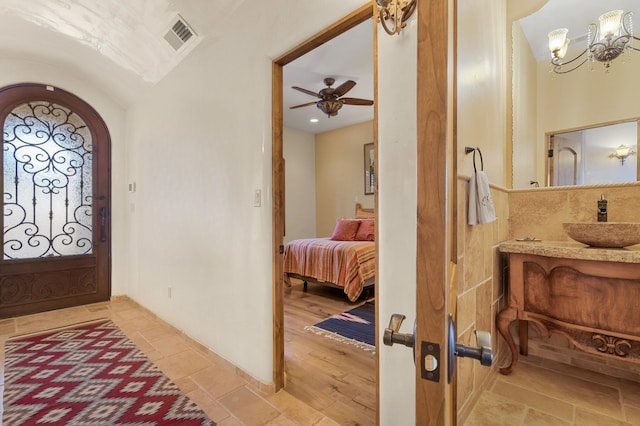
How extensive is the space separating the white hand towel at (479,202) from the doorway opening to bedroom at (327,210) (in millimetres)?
504

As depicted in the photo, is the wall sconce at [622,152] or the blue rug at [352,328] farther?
the blue rug at [352,328]

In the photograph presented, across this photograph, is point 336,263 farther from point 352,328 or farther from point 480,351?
point 480,351

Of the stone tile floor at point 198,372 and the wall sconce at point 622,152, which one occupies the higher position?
the wall sconce at point 622,152

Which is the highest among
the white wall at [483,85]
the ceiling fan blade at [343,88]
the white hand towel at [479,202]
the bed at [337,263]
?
the ceiling fan blade at [343,88]

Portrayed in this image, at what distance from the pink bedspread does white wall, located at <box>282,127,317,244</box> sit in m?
1.96

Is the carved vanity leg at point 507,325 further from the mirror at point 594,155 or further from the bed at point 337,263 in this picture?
the bed at point 337,263

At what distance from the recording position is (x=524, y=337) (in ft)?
7.38

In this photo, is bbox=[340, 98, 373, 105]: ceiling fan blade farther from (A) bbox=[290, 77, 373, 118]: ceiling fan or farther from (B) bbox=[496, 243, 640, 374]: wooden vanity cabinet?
(B) bbox=[496, 243, 640, 374]: wooden vanity cabinet

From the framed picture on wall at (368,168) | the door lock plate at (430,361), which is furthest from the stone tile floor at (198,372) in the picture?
the framed picture on wall at (368,168)

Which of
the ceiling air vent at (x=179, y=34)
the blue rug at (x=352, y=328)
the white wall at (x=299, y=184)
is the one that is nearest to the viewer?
the ceiling air vent at (x=179, y=34)

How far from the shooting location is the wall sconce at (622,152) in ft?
6.55

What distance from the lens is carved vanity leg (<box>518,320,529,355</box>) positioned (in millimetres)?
2243

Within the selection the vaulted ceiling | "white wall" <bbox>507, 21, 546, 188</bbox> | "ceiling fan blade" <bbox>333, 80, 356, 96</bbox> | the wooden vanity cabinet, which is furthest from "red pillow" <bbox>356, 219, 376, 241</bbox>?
the wooden vanity cabinet

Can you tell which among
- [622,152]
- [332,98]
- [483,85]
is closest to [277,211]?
[483,85]
